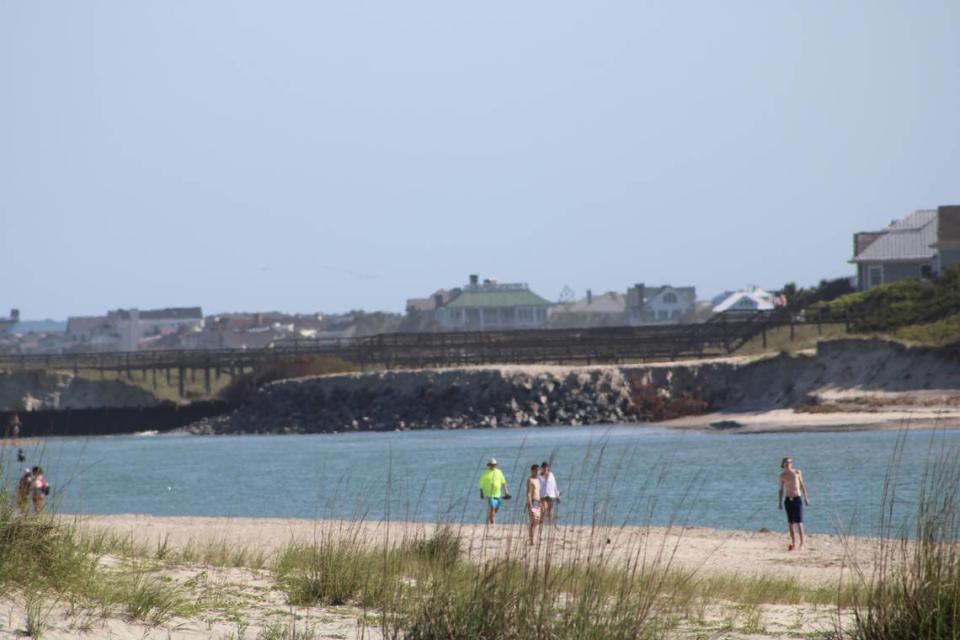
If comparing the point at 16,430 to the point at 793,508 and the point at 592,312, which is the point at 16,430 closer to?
the point at 793,508

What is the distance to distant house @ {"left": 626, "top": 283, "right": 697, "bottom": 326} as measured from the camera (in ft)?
531

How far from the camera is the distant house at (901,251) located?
82.2 m

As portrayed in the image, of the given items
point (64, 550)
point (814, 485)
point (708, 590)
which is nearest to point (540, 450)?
point (814, 485)

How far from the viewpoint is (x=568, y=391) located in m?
75.2

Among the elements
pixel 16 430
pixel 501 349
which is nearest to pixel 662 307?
pixel 501 349

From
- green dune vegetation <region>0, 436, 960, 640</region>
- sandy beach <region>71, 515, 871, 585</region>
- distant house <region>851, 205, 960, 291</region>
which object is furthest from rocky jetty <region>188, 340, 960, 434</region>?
green dune vegetation <region>0, 436, 960, 640</region>

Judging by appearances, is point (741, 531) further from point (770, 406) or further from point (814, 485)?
point (770, 406)

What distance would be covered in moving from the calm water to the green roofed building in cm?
7906

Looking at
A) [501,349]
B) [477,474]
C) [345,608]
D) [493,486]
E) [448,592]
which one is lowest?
[477,474]

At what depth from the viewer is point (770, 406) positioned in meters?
67.1

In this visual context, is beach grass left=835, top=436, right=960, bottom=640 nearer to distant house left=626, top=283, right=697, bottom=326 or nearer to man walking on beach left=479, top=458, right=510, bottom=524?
man walking on beach left=479, top=458, right=510, bottom=524

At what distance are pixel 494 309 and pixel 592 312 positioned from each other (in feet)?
112

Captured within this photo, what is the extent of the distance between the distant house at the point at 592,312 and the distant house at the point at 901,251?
82788 mm

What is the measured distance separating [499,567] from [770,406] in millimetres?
58382
